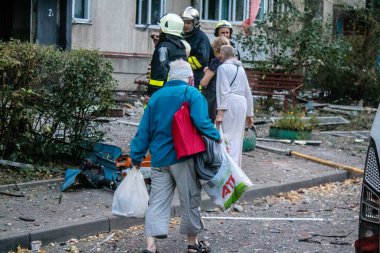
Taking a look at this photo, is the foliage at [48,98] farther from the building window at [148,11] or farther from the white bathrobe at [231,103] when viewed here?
the building window at [148,11]

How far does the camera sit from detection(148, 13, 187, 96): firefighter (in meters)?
8.22

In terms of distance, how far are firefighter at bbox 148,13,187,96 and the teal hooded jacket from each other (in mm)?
1992

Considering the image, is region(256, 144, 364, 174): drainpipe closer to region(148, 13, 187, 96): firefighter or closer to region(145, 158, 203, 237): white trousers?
region(148, 13, 187, 96): firefighter

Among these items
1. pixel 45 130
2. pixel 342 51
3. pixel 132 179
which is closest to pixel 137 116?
pixel 45 130

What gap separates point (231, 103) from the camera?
8695 mm

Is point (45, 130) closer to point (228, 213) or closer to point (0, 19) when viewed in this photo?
point (228, 213)

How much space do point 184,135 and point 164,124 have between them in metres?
0.22

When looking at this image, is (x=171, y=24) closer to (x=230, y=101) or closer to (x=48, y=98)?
(x=230, y=101)

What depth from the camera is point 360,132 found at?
1588 centimetres

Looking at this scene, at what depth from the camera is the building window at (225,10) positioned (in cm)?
2255

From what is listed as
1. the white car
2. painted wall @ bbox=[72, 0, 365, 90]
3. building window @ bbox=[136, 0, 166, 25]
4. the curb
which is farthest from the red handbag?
building window @ bbox=[136, 0, 166, 25]

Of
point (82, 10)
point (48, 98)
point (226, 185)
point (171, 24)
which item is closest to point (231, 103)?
point (171, 24)

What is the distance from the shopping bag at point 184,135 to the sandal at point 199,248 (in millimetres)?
940

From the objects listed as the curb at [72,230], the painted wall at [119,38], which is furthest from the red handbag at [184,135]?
the painted wall at [119,38]
